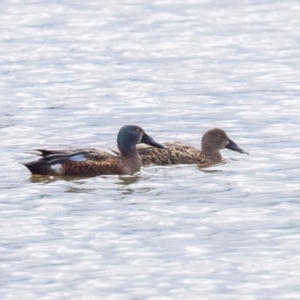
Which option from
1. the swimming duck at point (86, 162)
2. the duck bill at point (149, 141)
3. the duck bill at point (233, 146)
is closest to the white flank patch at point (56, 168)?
the swimming duck at point (86, 162)

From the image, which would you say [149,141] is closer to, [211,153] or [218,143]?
[211,153]

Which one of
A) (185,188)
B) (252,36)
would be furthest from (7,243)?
(252,36)

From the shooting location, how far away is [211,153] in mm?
16484

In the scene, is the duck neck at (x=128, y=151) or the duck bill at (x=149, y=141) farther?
the duck bill at (x=149, y=141)

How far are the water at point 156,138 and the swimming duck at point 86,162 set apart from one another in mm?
159

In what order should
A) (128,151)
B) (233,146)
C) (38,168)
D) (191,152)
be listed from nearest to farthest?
(38,168) → (128,151) → (191,152) → (233,146)

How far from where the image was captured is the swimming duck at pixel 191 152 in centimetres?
1622

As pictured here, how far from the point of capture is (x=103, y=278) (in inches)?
436

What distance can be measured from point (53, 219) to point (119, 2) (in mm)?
17637

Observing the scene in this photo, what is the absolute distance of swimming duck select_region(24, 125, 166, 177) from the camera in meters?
15.3

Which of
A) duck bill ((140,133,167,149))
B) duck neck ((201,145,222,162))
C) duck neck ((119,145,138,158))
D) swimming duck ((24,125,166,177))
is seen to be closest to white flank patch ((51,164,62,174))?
swimming duck ((24,125,166,177))

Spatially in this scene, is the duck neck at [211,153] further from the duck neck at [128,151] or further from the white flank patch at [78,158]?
the white flank patch at [78,158]

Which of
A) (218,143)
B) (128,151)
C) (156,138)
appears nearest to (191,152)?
(218,143)

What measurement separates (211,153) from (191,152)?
10.1 inches
